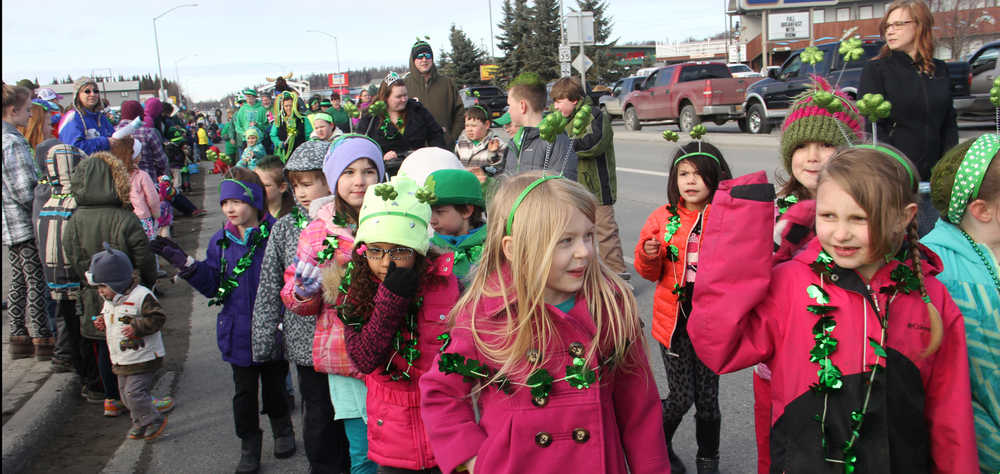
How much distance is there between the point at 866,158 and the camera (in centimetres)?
206

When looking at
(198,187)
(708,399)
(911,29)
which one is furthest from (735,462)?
(198,187)

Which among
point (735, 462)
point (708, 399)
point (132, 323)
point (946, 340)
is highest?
point (946, 340)

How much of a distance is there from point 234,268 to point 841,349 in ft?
10.2

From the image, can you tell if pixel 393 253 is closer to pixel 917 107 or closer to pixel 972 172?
pixel 972 172

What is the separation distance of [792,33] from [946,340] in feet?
173

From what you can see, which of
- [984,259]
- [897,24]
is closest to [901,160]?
[984,259]

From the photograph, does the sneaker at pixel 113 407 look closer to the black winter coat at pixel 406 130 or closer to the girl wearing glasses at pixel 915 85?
the black winter coat at pixel 406 130

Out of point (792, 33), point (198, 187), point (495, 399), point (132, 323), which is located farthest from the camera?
point (792, 33)

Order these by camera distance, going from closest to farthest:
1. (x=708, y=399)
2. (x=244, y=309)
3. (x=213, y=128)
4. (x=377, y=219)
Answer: (x=377, y=219) → (x=708, y=399) → (x=244, y=309) → (x=213, y=128)

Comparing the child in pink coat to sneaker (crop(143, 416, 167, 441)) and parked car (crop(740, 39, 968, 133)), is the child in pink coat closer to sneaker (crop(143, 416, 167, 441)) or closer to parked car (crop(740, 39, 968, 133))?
sneaker (crop(143, 416, 167, 441))

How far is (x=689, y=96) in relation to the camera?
69.9 feet

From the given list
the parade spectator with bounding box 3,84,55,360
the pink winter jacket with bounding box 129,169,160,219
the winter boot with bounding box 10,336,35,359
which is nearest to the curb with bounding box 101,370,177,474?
the parade spectator with bounding box 3,84,55,360

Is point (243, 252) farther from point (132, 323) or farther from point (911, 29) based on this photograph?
point (911, 29)

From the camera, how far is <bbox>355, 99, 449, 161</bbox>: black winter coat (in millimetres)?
6469
